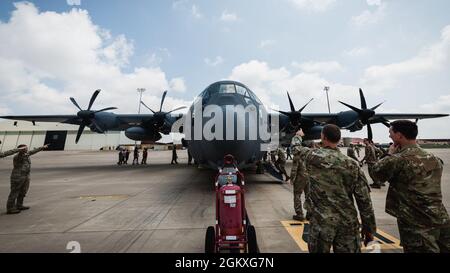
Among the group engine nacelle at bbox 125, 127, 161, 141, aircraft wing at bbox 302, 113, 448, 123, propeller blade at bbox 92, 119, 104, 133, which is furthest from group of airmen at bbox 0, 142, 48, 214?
aircraft wing at bbox 302, 113, 448, 123

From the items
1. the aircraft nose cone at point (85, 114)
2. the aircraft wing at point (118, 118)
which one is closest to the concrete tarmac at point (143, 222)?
the aircraft nose cone at point (85, 114)

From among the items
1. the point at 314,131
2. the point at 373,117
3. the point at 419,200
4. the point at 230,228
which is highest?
the point at 373,117

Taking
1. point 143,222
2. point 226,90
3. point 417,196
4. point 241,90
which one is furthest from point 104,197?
point 417,196

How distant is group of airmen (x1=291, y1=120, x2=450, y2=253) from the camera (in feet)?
7.71

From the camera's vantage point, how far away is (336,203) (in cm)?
242

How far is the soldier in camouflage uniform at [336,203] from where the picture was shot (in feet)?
7.71

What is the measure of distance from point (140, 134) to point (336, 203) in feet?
58.6

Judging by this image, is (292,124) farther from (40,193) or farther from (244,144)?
(40,193)

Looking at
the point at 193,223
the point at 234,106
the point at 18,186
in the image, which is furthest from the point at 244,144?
the point at 18,186

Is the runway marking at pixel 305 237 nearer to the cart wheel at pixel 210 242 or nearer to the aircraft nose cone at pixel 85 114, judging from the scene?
the cart wheel at pixel 210 242

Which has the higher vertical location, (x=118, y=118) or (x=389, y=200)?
(x=118, y=118)

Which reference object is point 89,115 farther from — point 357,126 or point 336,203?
point 357,126

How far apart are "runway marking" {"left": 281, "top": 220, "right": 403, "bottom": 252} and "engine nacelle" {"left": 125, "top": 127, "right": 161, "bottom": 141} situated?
15.9 meters

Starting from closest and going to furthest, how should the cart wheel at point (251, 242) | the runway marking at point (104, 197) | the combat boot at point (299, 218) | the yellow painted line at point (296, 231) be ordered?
the cart wheel at point (251, 242)
the yellow painted line at point (296, 231)
the combat boot at point (299, 218)
the runway marking at point (104, 197)
